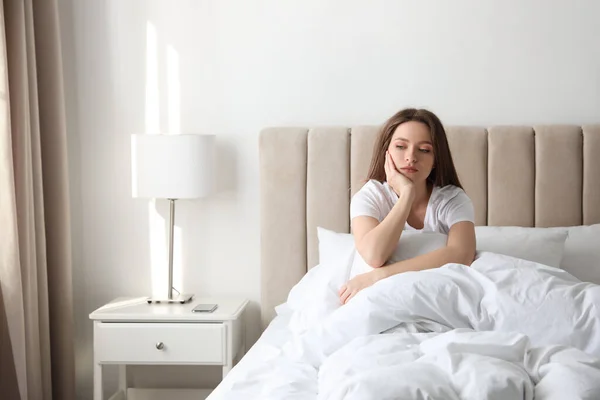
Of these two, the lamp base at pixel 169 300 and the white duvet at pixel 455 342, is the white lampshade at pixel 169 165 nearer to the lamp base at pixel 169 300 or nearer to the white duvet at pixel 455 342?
the lamp base at pixel 169 300

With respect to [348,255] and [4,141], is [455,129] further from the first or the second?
[4,141]

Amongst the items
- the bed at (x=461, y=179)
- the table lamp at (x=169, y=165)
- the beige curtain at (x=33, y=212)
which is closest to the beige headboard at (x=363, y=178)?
the bed at (x=461, y=179)

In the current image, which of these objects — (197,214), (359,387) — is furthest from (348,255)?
(359,387)

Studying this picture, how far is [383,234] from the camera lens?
2.54 metres

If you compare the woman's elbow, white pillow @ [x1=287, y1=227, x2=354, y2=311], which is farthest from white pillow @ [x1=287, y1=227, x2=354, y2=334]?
the woman's elbow

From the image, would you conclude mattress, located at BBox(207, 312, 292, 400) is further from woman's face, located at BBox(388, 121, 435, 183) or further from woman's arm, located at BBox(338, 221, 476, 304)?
woman's face, located at BBox(388, 121, 435, 183)

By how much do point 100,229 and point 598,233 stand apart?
6.75 ft

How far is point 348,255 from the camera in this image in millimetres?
2744

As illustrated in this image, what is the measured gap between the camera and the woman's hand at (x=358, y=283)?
2488 mm

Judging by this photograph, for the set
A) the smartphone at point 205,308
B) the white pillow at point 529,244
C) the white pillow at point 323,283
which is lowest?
the smartphone at point 205,308

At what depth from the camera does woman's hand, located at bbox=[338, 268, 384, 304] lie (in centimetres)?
249

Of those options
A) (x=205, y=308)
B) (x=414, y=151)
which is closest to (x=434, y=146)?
(x=414, y=151)

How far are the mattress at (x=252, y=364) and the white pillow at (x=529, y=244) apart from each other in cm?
77

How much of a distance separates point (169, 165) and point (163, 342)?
69cm
